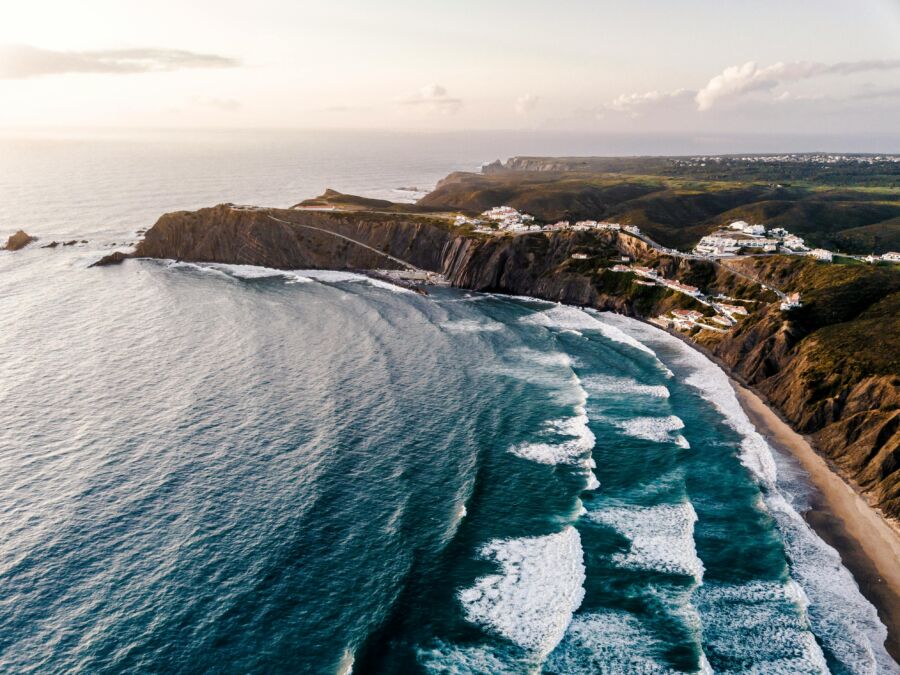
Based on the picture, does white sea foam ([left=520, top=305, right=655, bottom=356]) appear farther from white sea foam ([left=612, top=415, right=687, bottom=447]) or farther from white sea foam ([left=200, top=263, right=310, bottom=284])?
white sea foam ([left=200, top=263, right=310, bottom=284])

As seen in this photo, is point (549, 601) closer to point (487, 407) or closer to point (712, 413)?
point (487, 407)

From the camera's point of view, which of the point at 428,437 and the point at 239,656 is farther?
the point at 428,437

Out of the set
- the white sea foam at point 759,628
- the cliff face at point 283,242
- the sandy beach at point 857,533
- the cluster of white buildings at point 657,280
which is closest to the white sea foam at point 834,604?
the sandy beach at point 857,533

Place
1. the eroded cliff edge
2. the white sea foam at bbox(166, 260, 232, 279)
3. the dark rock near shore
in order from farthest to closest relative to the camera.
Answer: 1. the white sea foam at bbox(166, 260, 232, 279)
2. the dark rock near shore
3. the eroded cliff edge

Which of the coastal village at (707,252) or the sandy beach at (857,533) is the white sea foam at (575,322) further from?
the sandy beach at (857,533)

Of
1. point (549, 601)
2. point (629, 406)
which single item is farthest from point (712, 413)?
point (549, 601)

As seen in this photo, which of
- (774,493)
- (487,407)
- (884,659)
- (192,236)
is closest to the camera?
(884,659)

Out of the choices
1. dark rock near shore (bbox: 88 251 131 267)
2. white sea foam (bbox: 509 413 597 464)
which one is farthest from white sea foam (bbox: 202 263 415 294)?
white sea foam (bbox: 509 413 597 464)
